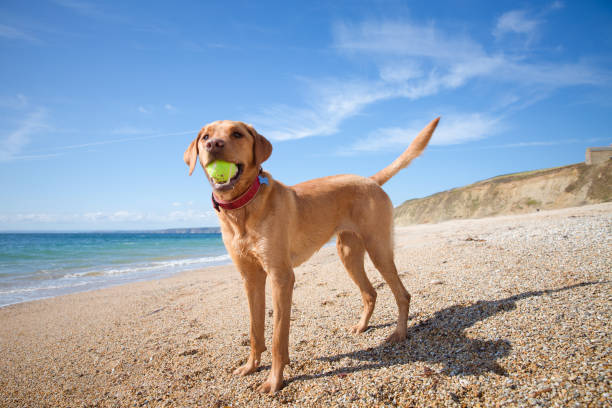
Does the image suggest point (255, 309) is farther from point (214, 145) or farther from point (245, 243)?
point (214, 145)

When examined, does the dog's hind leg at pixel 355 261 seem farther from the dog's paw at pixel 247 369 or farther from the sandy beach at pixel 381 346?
the dog's paw at pixel 247 369

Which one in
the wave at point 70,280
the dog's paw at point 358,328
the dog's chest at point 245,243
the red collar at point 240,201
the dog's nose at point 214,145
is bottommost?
the wave at point 70,280

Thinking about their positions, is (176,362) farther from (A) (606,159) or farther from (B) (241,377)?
(A) (606,159)

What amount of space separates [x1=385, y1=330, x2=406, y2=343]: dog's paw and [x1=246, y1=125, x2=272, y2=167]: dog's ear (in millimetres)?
2333

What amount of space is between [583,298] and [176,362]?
448 cm

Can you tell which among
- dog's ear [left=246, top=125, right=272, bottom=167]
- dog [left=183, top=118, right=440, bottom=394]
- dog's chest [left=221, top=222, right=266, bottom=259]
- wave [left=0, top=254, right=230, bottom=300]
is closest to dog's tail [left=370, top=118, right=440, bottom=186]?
dog [left=183, top=118, right=440, bottom=394]

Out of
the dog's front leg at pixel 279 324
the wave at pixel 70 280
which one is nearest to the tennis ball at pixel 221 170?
the dog's front leg at pixel 279 324

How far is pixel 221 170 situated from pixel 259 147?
53cm

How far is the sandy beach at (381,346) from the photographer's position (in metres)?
2.25

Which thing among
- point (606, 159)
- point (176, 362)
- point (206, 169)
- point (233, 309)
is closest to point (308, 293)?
point (233, 309)

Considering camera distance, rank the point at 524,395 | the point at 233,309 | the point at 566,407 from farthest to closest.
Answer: the point at 233,309 < the point at 524,395 < the point at 566,407

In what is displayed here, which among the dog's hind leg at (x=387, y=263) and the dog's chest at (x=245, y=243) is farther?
the dog's hind leg at (x=387, y=263)

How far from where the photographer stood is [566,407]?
1807 millimetres

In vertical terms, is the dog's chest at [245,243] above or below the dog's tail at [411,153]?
below
